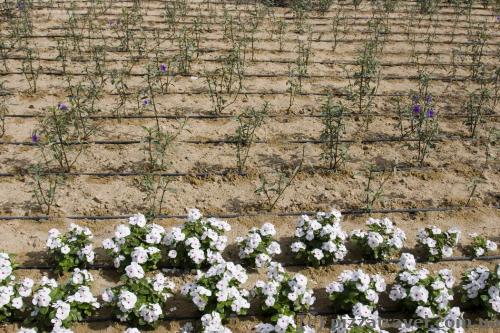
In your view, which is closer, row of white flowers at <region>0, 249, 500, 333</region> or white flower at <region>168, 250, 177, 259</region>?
row of white flowers at <region>0, 249, 500, 333</region>

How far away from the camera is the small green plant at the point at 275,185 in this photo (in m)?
5.00

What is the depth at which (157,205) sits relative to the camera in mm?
4988

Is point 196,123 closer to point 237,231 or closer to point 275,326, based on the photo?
point 237,231

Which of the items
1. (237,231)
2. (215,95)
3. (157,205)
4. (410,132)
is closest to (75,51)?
(215,95)

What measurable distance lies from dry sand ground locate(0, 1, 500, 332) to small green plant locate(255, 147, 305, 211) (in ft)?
0.27

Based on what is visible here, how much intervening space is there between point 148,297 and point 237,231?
1.22 meters

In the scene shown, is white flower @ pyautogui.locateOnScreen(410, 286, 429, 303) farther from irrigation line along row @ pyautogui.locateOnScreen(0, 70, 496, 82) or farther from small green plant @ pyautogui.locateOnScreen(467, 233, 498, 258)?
irrigation line along row @ pyautogui.locateOnScreen(0, 70, 496, 82)

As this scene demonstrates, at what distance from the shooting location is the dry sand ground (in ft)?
15.4

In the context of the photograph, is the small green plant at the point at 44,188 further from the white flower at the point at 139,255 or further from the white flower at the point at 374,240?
the white flower at the point at 374,240

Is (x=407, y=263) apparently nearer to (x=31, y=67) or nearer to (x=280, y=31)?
(x=31, y=67)

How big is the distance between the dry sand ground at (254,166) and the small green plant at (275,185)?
0.27 feet

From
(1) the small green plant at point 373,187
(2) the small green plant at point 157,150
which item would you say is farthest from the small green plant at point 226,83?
(1) the small green plant at point 373,187

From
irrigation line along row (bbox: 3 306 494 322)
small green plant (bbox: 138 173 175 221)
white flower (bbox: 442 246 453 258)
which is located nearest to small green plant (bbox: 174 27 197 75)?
small green plant (bbox: 138 173 175 221)

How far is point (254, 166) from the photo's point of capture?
18.4 feet
